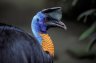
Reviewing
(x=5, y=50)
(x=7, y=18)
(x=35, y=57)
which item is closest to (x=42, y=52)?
(x=35, y=57)

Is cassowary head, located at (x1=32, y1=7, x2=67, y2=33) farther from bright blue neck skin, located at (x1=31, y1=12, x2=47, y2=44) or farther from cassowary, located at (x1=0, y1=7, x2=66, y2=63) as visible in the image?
cassowary, located at (x1=0, y1=7, x2=66, y2=63)

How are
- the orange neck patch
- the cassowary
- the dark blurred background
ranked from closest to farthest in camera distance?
the cassowary
the orange neck patch
the dark blurred background

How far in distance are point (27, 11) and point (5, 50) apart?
540cm

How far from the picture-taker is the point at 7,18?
788cm

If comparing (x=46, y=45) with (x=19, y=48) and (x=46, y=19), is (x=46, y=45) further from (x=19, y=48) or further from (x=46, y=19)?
(x=19, y=48)

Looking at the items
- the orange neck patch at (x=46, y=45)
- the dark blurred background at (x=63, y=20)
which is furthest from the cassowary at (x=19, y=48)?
the dark blurred background at (x=63, y=20)

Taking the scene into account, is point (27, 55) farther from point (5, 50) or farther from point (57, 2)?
point (57, 2)

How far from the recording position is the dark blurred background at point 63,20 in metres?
7.10

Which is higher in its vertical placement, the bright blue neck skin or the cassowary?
the bright blue neck skin

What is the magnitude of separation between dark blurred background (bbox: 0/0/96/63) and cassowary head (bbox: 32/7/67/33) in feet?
12.8

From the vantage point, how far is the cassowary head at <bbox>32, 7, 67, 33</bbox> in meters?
3.03

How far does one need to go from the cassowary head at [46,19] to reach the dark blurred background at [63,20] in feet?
12.8

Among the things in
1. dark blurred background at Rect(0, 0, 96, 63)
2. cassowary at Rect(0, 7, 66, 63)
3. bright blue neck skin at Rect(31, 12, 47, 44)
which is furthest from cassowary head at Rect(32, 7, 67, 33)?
dark blurred background at Rect(0, 0, 96, 63)

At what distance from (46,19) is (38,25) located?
2.9 inches
